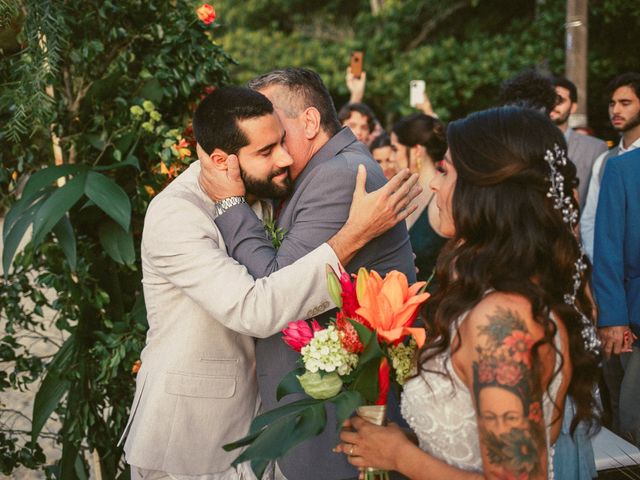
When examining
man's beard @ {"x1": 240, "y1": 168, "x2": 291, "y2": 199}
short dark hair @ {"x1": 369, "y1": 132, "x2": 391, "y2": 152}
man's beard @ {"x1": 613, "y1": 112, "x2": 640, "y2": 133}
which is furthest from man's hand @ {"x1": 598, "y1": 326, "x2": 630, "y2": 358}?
short dark hair @ {"x1": 369, "y1": 132, "x2": 391, "y2": 152}

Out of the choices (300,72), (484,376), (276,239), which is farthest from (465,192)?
(300,72)

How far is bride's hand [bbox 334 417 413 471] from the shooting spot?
1.77 metres

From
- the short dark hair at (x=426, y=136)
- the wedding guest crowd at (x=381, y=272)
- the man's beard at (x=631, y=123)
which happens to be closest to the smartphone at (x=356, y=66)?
the short dark hair at (x=426, y=136)

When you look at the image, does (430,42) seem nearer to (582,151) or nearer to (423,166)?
(582,151)

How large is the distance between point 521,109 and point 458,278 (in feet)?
1.42

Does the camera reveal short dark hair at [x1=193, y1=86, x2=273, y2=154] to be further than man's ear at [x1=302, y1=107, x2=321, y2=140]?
No

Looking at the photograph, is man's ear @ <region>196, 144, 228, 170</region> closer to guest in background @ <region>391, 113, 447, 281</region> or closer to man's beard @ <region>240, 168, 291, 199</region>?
man's beard @ <region>240, 168, 291, 199</region>

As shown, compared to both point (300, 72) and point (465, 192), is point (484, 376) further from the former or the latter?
point (300, 72)

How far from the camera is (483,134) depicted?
1750mm

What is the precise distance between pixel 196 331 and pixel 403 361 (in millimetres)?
767

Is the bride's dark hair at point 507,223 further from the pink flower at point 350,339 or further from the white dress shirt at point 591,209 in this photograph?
the white dress shirt at point 591,209

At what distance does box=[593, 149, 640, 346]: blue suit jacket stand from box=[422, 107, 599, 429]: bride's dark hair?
2044 mm

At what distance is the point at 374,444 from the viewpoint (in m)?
1.79

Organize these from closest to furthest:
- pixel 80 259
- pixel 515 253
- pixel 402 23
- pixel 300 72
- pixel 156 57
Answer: pixel 515 253 < pixel 300 72 < pixel 80 259 < pixel 156 57 < pixel 402 23
